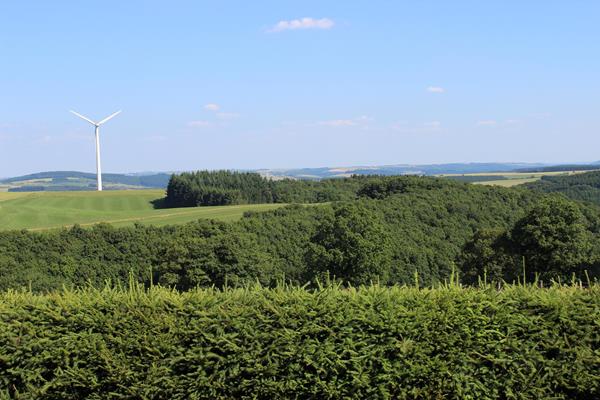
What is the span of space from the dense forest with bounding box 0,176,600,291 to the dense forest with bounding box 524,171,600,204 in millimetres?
35284

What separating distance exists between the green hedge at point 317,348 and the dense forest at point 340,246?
9511 mm

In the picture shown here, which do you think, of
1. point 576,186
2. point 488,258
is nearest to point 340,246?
point 488,258

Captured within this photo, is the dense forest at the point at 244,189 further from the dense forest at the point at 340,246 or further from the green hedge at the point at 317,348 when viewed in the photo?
the green hedge at the point at 317,348

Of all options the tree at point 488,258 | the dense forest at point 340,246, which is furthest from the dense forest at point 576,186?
the tree at point 488,258

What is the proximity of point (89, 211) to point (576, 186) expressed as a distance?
113m

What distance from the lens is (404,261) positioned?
6288cm

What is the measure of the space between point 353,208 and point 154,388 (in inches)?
1390

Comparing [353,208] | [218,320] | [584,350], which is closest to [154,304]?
[218,320]

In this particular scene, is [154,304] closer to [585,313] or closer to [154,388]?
[154,388]

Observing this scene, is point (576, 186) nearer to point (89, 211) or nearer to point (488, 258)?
point (488, 258)

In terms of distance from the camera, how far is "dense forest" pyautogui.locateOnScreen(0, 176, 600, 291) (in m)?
39.1

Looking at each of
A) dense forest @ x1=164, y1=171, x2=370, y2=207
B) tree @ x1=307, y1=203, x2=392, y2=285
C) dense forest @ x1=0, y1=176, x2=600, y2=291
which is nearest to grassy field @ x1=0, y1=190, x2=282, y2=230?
dense forest @ x1=164, y1=171, x2=370, y2=207

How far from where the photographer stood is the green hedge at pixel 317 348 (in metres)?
8.35

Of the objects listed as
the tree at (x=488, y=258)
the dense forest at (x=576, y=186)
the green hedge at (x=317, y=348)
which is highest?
the green hedge at (x=317, y=348)
